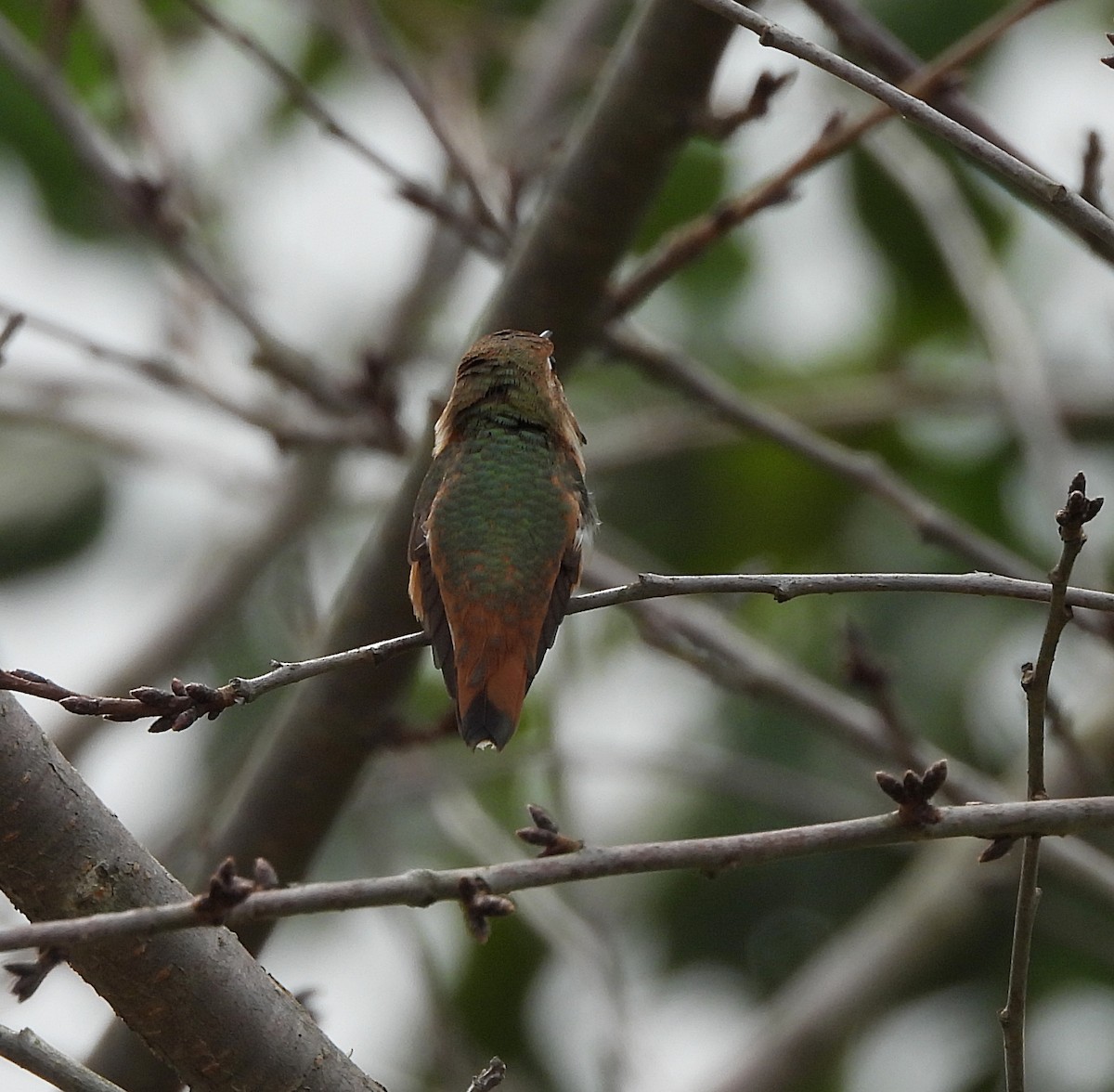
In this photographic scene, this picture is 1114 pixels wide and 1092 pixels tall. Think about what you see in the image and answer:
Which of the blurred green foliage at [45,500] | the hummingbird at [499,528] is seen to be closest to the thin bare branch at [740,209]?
the hummingbird at [499,528]

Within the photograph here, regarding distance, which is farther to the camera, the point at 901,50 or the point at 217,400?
the point at 217,400

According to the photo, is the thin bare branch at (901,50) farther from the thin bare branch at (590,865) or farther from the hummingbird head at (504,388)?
the thin bare branch at (590,865)

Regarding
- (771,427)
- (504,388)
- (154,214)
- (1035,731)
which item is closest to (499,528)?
(504,388)

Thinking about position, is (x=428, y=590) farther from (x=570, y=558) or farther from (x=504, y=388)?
(x=504, y=388)

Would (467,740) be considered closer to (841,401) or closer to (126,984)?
(126,984)

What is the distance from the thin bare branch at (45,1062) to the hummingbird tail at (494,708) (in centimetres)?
122

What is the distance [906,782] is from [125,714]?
130cm

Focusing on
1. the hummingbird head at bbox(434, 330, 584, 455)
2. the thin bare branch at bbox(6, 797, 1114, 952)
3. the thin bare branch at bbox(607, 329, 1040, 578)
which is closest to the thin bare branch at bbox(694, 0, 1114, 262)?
the thin bare branch at bbox(6, 797, 1114, 952)

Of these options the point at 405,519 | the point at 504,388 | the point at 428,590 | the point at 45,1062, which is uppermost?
the point at 504,388

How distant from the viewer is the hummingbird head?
4465 millimetres

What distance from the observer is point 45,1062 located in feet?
7.83

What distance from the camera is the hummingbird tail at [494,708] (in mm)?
3555

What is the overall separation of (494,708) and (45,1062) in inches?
56.5

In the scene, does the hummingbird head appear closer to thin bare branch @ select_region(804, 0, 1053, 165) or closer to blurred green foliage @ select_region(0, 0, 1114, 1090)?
thin bare branch @ select_region(804, 0, 1053, 165)
